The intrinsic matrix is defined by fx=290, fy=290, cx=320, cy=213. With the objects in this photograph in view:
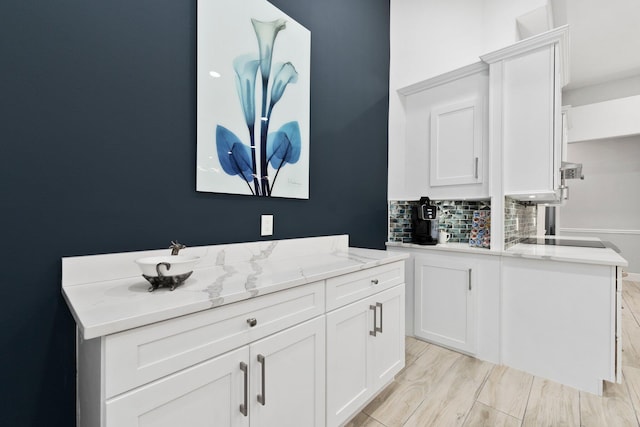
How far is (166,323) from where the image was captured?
0.80m

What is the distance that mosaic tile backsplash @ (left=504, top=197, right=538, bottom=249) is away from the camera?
7.61 ft

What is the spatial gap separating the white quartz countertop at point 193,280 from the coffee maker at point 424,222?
0.80m

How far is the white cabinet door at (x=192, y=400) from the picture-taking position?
74 centimetres

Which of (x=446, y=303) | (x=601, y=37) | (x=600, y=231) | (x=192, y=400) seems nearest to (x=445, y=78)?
(x=446, y=303)

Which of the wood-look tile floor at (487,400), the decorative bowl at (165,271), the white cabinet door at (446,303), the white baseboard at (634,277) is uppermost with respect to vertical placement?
the decorative bowl at (165,271)

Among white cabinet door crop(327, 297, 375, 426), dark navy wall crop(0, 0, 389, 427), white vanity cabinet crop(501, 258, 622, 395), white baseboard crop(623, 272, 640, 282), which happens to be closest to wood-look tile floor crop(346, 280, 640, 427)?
white vanity cabinet crop(501, 258, 622, 395)

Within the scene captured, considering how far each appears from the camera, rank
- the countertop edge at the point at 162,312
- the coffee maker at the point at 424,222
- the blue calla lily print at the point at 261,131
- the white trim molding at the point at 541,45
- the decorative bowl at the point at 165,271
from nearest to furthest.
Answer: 1. the countertop edge at the point at 162,312
2. the decorative bowl at the point at 165,271
3. the blue calla lily print at the point at 261,131
4. the white trim molding at the point at 541,45
5. the coffee maker at the point at 424,222

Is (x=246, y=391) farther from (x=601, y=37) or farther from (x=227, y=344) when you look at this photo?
(x=601, y=37)

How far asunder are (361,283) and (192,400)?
93 cm

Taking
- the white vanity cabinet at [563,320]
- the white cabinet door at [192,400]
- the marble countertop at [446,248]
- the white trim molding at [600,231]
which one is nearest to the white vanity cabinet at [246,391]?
the white cabinet door at [192,400]

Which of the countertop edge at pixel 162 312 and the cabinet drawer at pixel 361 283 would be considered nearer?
the countertop edge at pixel 162 312

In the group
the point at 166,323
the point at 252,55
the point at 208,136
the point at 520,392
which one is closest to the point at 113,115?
the point at 208,136

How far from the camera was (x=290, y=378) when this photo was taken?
1.16 m

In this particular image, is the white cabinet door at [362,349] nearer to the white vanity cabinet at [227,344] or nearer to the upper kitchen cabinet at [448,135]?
the white vanity cabinet at [227,344]
